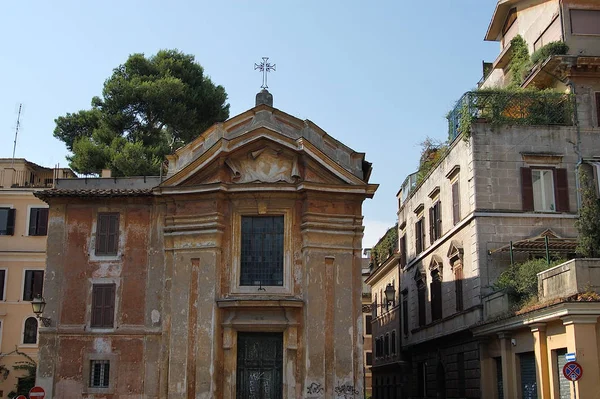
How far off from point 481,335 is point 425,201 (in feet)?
33.9

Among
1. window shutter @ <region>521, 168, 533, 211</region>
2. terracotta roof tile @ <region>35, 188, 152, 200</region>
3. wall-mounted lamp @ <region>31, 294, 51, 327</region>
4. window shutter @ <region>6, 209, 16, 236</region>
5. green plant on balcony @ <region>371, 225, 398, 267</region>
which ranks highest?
green plant on balcony @ <region>371, 225, 398, 267</region>

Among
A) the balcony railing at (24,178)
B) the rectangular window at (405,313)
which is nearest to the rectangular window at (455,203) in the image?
the rectangular window at (405,313)

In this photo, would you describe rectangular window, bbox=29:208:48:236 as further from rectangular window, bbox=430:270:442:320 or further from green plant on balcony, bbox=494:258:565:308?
green plant on balcony, bbox=494:258:565:308

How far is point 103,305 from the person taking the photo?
26.5m

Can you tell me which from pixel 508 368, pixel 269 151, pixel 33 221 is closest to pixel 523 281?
pixel 508 368

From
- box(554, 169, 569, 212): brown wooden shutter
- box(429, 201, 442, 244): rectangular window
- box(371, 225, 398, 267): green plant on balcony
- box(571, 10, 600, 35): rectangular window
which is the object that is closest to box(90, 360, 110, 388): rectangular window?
box(429, 201, 442, 244): rectangular window

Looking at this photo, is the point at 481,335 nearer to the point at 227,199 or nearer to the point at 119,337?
the point at 227,199

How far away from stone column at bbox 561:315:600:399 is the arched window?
27.6 metres

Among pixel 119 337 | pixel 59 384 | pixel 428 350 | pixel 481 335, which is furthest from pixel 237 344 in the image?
pixel 428 350

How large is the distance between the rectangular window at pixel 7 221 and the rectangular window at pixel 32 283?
88.4 inches

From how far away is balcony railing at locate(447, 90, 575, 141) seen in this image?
1148 inches

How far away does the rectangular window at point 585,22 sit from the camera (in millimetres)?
31984

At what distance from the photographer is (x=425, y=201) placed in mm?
36375

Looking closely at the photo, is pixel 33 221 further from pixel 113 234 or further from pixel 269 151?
pixel 269 151
